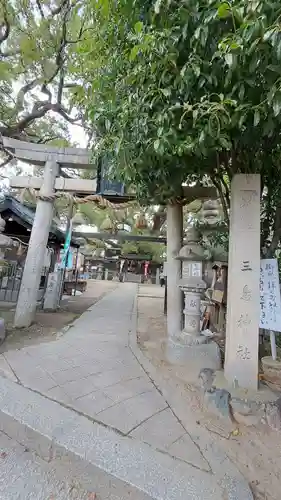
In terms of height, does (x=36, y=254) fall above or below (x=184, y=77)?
below

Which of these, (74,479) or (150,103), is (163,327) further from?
(150,103)

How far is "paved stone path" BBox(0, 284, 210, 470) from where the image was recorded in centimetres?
226

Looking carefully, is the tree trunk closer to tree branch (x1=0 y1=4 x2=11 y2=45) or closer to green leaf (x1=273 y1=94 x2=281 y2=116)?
green leaf (x1=273 y1=94 x2=281 y2=116)

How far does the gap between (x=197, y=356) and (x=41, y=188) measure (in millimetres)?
5234

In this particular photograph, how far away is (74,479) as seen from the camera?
177 centimetres

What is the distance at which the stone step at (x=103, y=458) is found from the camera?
1700 mm

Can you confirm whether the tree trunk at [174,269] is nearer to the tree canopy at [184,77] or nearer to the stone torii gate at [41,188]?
the tree canopy at [184,77]

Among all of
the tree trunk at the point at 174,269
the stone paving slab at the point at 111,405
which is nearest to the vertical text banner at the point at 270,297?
the tree trunk at the point at 174,269

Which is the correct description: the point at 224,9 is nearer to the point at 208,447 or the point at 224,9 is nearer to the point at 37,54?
the point at 208,447

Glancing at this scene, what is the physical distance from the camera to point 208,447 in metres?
2.15

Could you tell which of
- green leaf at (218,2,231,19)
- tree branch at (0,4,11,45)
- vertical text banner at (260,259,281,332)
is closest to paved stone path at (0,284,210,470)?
vertical text banner at (260,259,281,332)

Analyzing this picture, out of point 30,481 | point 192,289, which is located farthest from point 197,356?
point 30,481

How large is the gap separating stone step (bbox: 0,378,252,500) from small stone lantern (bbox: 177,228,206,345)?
78.7 inches

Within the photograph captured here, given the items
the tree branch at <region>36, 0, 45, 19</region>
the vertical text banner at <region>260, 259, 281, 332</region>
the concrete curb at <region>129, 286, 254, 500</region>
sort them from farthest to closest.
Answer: the tree branch at <region>36, 0, 45, 19</region>
the vertical text banner at <region>260, 259, 281, 332</region>
the concrete curb at <region>129, 286, 254, 500</region>
